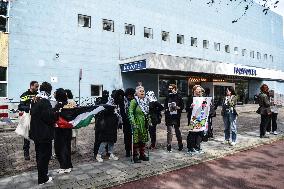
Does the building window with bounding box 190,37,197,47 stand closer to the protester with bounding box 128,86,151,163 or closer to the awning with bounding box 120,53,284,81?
the awning with bounding box 120,53,284,81

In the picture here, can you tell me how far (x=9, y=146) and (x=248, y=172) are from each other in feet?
24.3

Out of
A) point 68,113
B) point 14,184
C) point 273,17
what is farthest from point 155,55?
point 273,17

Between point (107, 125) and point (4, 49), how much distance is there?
11140mm

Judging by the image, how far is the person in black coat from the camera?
5930 millimetres

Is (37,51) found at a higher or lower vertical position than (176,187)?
higher

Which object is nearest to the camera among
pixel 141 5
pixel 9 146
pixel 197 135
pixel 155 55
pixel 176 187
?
pixel 176 187

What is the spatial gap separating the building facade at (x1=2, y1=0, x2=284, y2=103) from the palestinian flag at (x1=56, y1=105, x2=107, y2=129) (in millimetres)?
10438

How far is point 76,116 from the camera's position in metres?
Result: 7.12

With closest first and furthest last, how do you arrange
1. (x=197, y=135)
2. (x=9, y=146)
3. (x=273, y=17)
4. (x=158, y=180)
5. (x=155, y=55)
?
(x=158, y=180), (x=197, y=135), (x=9, y=146), (x=155, y=55), (x=273, y=17)

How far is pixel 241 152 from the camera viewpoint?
29.4ft

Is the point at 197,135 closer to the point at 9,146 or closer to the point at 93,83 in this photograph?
the point at 9,146

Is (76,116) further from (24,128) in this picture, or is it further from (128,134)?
(128,134)

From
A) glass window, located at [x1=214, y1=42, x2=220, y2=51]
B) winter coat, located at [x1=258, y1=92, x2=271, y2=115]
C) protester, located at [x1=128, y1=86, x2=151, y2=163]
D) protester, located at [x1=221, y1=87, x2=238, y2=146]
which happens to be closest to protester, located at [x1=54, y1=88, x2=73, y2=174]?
protester, located at [x1=128, y1=86, x2=151, y2=163]

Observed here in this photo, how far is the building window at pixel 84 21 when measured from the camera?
1922 cm
